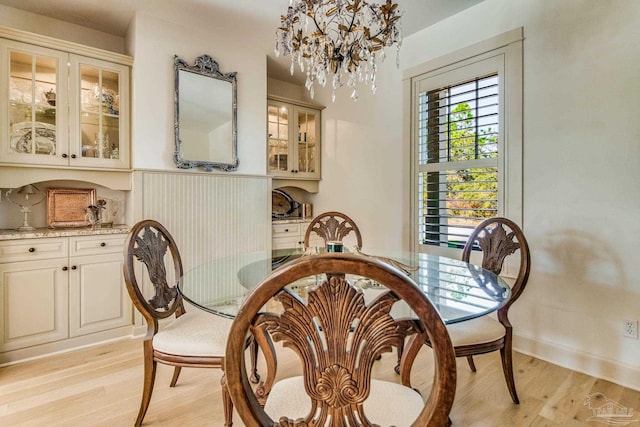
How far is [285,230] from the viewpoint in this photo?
3738 millimetres

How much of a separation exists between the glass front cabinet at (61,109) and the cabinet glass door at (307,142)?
6.18 feet

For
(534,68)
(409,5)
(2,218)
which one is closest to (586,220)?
(534,68)

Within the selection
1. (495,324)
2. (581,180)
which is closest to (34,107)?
(495,324)

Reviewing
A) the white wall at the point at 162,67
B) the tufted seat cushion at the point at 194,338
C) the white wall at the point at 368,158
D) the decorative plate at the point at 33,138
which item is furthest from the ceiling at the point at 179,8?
the tufted seat cushion at the point at 194,338

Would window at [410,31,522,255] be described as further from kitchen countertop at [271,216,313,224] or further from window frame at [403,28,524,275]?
kitchen countertop at [271,216,313,224]

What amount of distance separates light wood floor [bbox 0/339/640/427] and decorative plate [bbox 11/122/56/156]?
1579mm

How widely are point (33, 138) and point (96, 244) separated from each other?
931mm

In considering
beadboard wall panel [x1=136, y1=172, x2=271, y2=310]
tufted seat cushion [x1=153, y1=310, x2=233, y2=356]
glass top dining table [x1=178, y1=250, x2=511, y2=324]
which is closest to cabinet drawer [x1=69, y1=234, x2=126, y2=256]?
beadboard wall panel [x1=136, y1=172, x2=271, y2=310]

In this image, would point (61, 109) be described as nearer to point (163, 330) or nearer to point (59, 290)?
point (59, 290)

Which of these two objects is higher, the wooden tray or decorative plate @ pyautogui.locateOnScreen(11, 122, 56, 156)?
decorative plate @ pyautogui.locateOnScreen(11, 122, 56, 156)

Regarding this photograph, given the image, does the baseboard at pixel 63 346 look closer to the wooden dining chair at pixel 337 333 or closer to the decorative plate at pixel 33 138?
the decorative plate at pixel 33 138

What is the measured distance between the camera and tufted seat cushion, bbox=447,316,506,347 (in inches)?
60.5

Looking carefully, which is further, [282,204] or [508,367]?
[282,204]

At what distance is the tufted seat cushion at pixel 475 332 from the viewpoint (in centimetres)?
154
